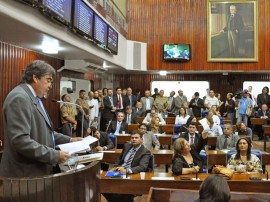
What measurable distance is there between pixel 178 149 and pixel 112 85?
11.8 meters

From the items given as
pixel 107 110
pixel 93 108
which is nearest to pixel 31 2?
pixel 93 108

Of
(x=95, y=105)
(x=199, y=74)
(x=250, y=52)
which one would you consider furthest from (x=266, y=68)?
(x=95, y=105)

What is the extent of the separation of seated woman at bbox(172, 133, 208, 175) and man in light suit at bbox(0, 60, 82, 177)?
2282 millimetres


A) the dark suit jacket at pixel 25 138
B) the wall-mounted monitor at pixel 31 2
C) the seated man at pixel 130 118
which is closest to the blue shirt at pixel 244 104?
the seated man at pixel 130 118

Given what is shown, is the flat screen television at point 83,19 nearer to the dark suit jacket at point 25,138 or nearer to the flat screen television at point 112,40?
the flat screen television at point 112,40

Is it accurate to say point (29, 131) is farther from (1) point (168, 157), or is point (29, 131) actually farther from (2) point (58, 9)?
(1) point (168, 157)

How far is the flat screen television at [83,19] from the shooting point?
6.22 meters

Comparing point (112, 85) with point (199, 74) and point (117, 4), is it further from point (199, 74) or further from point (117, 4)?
point (117, 4)

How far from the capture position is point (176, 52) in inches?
561

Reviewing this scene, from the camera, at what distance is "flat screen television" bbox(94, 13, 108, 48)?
7670 millimetres

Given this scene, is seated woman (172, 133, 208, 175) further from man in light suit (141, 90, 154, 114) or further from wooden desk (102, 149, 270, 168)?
man in light suit (141, 90, 154, 114)

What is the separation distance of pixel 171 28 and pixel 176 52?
1.16 metres

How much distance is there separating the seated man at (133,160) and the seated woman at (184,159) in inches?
17.5

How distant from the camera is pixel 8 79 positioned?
6625 millimetres
